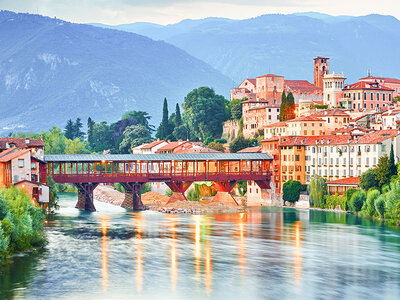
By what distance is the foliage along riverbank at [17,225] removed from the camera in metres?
48.9

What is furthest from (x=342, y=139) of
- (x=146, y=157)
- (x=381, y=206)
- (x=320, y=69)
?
(x=320, y=69)

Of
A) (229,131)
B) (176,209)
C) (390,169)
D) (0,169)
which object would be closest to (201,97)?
(229,131)

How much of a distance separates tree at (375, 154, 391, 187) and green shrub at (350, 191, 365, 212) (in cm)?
236

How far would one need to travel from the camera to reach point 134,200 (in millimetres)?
103625

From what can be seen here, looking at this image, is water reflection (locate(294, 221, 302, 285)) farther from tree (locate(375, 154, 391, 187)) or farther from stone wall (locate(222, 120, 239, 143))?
stone wall (locate(222, 120, 239, 143))

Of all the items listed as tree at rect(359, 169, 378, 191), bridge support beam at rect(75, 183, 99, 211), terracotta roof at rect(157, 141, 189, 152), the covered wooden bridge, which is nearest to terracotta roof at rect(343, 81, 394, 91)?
terracotta roof at rect(157, 141, 189, 152)

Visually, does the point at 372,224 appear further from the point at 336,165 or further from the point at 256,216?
the point at 336,165

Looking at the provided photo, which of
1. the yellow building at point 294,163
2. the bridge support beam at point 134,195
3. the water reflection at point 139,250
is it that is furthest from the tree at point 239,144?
the water reflection at point 139,250

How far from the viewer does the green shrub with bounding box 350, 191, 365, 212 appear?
86.1 meters

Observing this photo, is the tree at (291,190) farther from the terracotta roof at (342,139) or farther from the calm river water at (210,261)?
the calm river water at (210,261)

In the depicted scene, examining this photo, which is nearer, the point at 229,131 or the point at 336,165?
the point at 336,165

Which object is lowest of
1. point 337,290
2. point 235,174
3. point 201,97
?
point 337,290

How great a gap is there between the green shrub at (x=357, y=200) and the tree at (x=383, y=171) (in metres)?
2.36

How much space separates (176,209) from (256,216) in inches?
513
